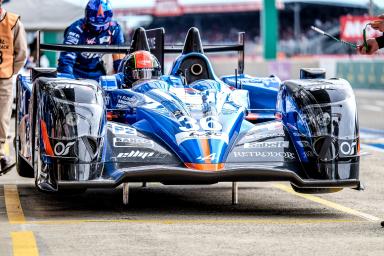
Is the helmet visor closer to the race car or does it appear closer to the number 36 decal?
the race car

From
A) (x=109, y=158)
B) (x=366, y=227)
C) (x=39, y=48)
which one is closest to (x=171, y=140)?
(x=109, y=158)

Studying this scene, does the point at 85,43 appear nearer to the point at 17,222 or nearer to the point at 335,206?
the point at 335,206

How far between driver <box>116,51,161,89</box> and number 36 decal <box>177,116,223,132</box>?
67.4 inches

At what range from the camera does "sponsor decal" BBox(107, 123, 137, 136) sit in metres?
8.77

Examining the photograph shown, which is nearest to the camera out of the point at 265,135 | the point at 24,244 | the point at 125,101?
the point at 24,244

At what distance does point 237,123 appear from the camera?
8.98m

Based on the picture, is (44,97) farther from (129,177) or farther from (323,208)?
(323,208)

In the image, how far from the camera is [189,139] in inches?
336

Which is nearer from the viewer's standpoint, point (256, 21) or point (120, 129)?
point (120, 129)

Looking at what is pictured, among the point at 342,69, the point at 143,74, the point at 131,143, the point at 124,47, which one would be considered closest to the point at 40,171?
the point at 131,143

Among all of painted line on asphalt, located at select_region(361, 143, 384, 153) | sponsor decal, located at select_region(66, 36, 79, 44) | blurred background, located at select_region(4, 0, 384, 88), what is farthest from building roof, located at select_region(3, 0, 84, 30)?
blurred background, located at select_region(4, 0, 384, 88)

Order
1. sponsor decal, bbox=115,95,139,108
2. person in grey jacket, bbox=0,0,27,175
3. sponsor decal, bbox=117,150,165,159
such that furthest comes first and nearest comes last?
person in grey jacket, bbox=0,0,27,175
sponsor decal, bbox=115,95,139,108
sponsor decal, bbox=117,150,165,159

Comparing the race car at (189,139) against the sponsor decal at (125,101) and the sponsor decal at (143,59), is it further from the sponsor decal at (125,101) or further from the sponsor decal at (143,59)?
the sponsor decal at (143,59)

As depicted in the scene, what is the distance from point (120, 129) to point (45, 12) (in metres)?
17.2
